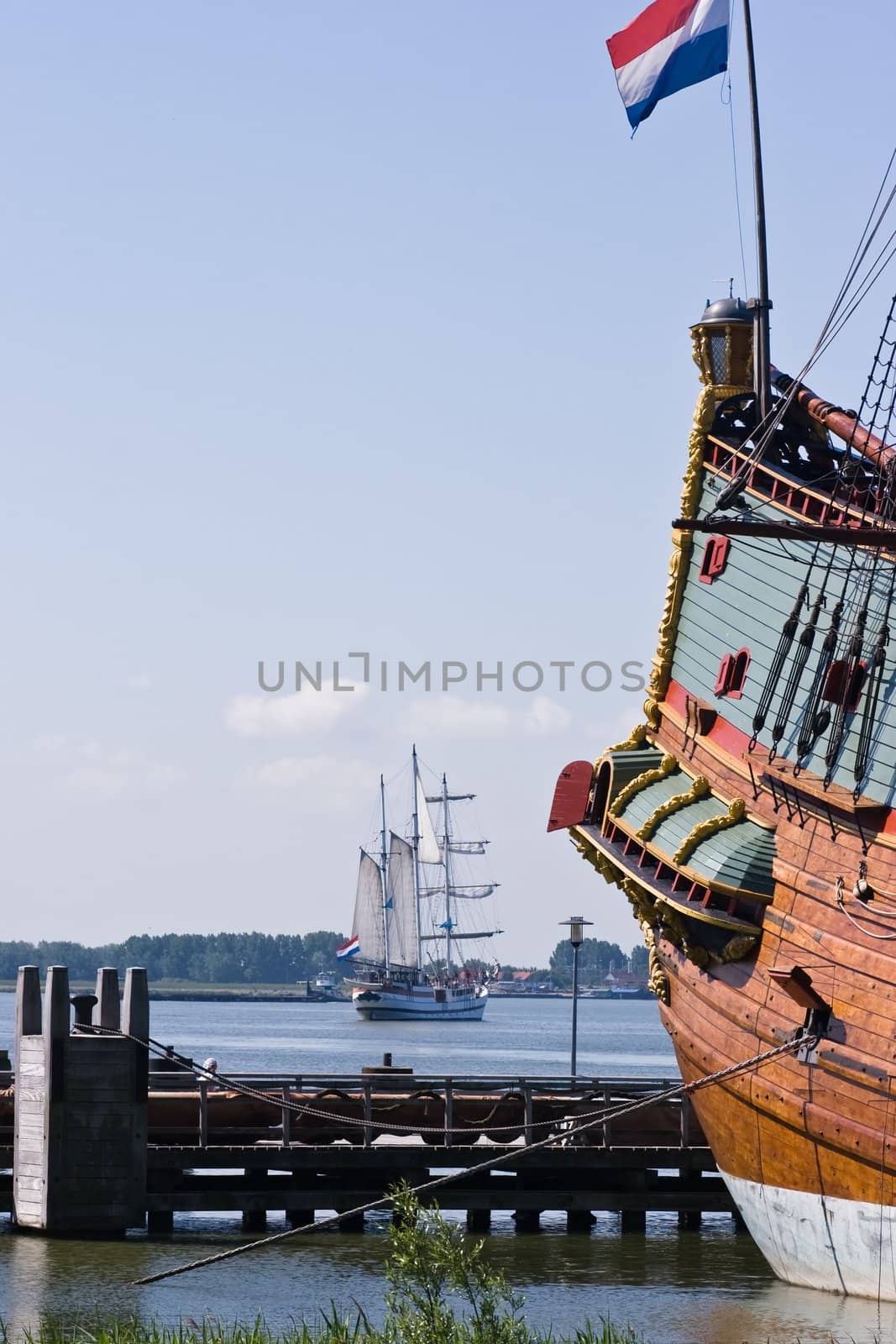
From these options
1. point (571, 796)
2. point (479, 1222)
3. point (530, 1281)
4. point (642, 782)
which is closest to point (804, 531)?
point (642, 782)

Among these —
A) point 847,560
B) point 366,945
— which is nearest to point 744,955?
point 847,560

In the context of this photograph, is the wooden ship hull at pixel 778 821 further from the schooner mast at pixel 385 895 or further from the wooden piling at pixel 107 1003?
the schooner mast at pixel 385 895

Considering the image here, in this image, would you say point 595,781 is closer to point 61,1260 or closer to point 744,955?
point 744,955

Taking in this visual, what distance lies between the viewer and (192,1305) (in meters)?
23.6

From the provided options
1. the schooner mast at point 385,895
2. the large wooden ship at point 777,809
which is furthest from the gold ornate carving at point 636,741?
the schooner mast at point 385,895

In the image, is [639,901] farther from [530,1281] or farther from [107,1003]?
[107,1003]

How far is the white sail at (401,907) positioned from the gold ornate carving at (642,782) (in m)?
120

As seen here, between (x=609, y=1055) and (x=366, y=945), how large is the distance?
34.3m

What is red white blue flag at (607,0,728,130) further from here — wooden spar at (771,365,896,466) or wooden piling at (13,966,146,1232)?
wooden piling at (13,966,146,1232)

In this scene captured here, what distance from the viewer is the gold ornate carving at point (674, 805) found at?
24.0 m

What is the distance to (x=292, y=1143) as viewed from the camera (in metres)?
29.4

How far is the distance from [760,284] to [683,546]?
361cm

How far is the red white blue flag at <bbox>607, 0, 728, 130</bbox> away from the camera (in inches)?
974

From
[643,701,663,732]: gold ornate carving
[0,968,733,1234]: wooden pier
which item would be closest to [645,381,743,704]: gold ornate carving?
[643,701,663,732]: gold ornate carving
